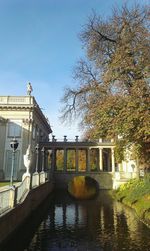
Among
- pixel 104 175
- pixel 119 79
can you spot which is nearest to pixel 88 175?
pixel 104 175

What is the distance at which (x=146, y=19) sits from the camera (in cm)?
2261

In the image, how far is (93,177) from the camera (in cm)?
5359

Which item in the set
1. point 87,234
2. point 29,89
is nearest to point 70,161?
point 29,89

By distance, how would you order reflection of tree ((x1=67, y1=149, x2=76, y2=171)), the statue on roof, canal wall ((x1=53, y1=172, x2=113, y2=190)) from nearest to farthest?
the statue on roof
canal wall ((x1=53, y1=172, x2=113, y2=190))
reflection of tree ((x1=67, y1=149, x2=76, y2=171))

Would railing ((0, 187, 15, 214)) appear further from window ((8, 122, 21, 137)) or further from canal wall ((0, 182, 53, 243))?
window ((8, 122, 21, 137))

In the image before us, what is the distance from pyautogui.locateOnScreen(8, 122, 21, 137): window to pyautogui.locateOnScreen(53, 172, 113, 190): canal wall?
13.5m

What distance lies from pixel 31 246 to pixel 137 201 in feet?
46.2

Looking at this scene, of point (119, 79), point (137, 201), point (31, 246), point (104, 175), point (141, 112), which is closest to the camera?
point (31, 246)

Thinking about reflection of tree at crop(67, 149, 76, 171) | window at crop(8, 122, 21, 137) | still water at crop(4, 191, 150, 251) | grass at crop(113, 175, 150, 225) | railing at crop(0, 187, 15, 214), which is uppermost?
window at crop(8, 122, 21, 137)

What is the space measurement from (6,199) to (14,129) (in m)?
31.6

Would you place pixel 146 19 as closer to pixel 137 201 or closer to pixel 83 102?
pixel 83 102

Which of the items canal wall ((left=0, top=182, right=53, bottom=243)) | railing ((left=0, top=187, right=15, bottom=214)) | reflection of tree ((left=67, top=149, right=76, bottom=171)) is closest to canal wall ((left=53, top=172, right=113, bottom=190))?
reflection of tree ((left=67, top=149, right=76, bottom=171))

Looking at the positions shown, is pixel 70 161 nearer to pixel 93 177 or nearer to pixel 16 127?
pixel 93 177

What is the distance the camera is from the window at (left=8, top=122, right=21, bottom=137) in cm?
4430
